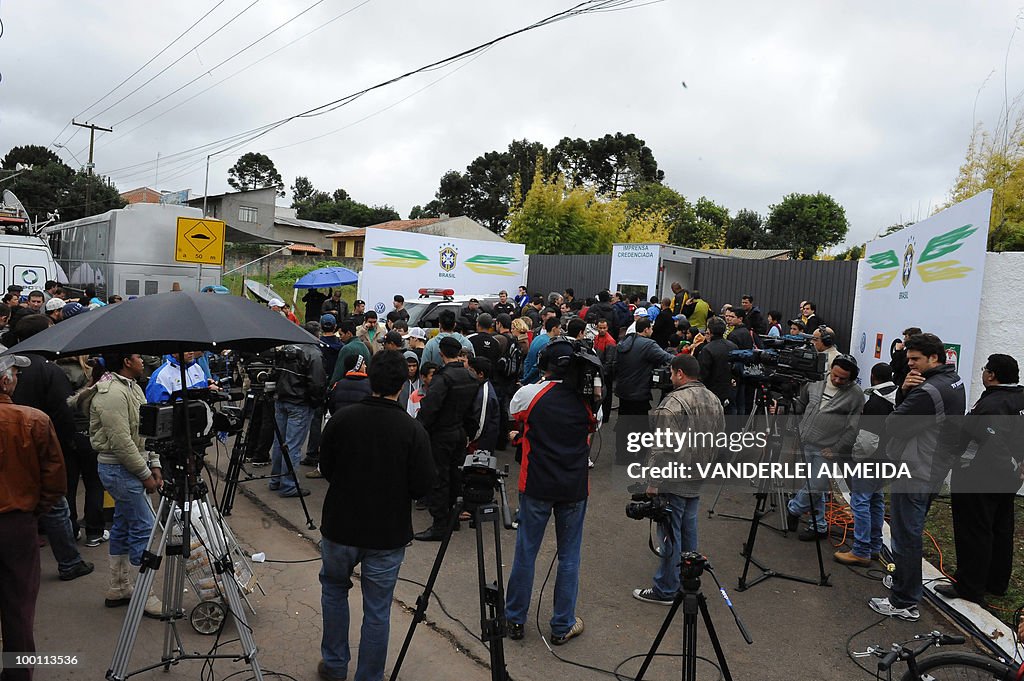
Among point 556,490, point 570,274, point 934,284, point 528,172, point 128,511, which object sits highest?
point 528,172

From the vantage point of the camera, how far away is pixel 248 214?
54625mm

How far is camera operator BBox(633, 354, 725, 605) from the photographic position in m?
4.72

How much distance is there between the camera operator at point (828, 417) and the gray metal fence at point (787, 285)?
9.26m

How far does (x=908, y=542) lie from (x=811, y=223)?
198 ft

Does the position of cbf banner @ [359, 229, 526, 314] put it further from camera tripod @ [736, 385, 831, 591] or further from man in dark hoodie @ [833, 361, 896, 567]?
man in dark hoodie @ [833, 361, 896, 567]

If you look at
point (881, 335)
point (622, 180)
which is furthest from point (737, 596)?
point (622, 180)

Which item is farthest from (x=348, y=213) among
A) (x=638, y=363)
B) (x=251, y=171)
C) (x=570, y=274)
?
(x=638, y=363)

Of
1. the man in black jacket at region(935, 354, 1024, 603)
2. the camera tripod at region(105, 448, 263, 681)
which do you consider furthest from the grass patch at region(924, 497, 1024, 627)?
the camera tripod at region(105, 448, 263, 681)

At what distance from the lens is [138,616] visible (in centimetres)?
354

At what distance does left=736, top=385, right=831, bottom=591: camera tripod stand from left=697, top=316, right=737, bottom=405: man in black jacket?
2.28 feet

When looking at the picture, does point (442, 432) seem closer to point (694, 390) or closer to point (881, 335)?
point (694, 390)

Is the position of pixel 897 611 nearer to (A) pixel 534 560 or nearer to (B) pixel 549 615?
(B) pixel 549 615

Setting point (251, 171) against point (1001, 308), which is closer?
point (1001, 308)

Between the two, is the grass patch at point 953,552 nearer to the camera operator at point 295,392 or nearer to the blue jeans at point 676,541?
the blue jeans at point 676,541
